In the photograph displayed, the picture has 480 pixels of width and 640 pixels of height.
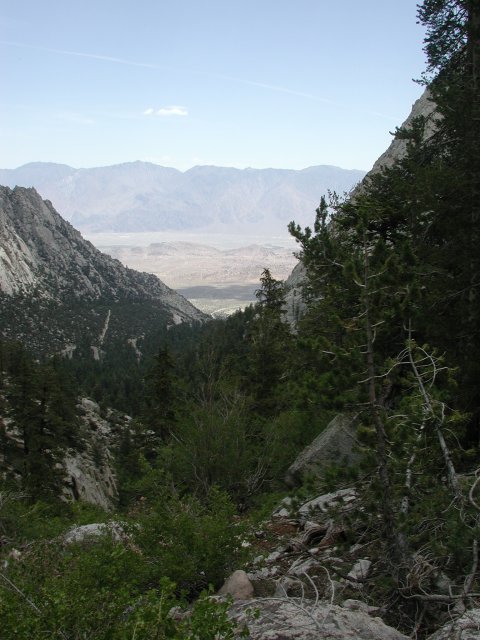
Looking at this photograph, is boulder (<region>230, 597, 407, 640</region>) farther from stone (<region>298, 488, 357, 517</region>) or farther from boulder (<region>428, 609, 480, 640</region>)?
stone (<region>298, 488, 357, 517</region>)

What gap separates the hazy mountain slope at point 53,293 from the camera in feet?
443

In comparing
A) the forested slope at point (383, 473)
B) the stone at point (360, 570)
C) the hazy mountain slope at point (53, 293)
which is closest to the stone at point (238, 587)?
the forested slope at point (383, 473)

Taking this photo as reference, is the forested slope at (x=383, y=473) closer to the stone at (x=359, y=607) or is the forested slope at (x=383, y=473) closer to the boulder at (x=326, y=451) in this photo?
the stone at (x=359, y=607)

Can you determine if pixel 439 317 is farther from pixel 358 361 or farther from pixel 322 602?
pixel 322 602

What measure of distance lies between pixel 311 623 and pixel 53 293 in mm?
168954

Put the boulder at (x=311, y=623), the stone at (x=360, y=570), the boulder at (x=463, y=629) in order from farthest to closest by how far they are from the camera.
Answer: the stone at (x=360, y=570)
the boulder at (x=311, y=623)
the boulder at (x=463, y=629)

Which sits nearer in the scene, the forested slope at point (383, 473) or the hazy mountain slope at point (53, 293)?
the forested slope at point (383, 473)

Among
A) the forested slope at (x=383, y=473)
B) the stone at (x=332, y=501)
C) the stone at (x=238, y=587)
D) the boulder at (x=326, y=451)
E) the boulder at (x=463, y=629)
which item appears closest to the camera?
the boulder at (x=463, y=629)

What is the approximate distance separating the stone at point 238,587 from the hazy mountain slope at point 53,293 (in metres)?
124

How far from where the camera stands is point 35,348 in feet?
393

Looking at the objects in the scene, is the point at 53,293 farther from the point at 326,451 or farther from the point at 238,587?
the point at 238,587

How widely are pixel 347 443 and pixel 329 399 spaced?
627cm

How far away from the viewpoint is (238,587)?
5.98 meters

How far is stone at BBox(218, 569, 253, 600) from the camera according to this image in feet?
19.2
